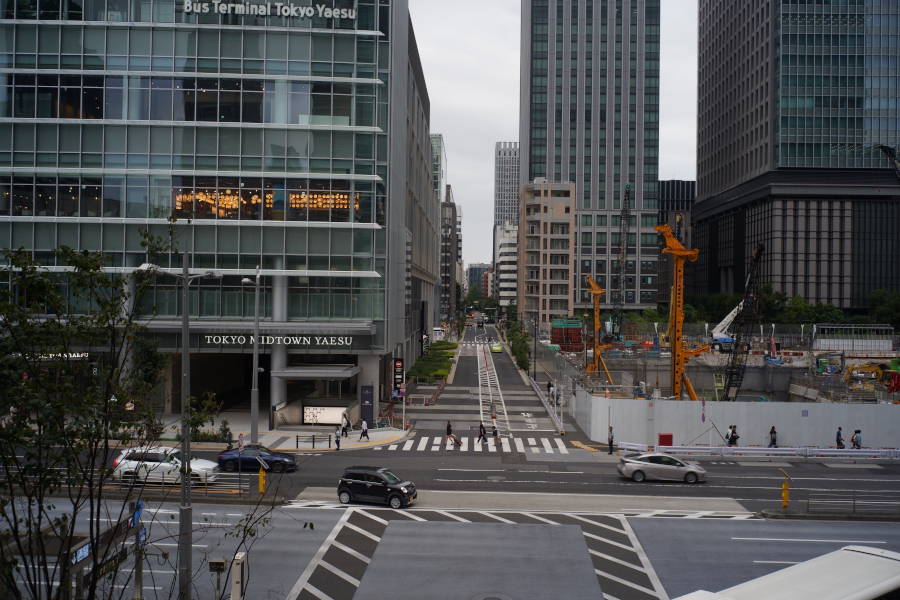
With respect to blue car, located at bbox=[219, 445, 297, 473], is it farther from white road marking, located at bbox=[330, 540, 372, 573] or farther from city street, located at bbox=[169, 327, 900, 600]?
white road marking, located at bbox=[330, 540, 372, 573]

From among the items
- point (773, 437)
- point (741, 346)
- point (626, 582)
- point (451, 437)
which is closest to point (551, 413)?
point (451, 437)

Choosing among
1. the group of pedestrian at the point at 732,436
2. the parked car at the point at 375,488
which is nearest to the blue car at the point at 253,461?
the parked car at the point at 375,488

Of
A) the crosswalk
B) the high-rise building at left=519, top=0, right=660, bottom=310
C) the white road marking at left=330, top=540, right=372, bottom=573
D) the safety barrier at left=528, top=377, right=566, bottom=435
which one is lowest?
the crosswalk

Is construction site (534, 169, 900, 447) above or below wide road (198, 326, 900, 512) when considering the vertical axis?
above

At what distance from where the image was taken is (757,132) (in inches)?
4582

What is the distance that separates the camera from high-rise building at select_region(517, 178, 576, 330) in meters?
118

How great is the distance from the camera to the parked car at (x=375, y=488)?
23891mm

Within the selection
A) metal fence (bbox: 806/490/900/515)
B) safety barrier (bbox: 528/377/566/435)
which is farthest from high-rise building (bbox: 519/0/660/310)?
metal fence (bbox: 806/490/900/515)

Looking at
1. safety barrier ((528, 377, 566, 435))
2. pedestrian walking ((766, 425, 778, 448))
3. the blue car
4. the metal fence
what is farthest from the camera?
safety barrier ((528, 377, 566, 435))

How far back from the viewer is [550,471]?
99.6 ft

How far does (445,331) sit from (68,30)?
94750mm

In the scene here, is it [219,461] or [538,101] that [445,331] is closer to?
[538,101]

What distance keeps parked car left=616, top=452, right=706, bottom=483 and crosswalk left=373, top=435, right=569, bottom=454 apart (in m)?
6.36

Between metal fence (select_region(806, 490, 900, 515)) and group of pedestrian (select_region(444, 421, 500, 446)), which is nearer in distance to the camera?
metal fence (select_region(806, 490, 900, 515))
